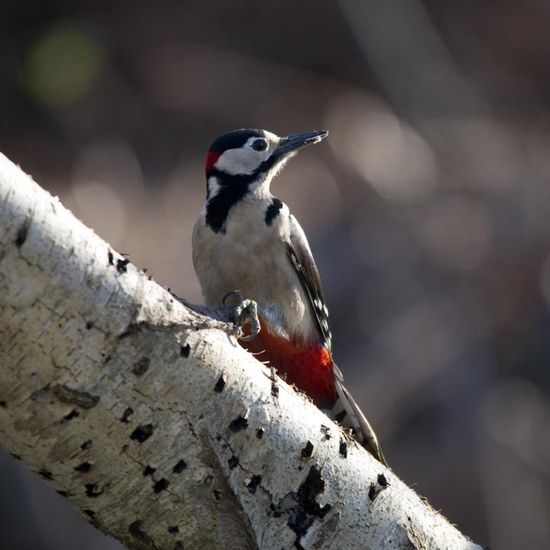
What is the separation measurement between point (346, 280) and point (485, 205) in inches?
50.8

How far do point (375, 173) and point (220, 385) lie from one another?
221 inches

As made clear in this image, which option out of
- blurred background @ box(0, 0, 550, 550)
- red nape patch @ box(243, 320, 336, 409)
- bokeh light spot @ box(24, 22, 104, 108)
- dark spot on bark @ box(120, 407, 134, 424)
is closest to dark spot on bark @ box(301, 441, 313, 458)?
dark spot on bark @ box(120, 407, 134, 424)

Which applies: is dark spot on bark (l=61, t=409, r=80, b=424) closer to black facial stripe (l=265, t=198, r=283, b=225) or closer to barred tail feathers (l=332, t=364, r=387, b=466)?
barred tail feathers (l=332, t=364, r=387, b=466)

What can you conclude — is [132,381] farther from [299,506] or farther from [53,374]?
[299,506]

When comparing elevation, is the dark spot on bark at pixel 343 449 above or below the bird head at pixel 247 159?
below

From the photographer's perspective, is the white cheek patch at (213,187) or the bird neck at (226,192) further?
the white cheek patch at (213,187)

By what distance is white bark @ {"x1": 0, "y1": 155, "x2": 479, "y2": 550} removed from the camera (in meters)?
1.83

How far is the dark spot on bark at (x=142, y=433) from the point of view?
1.97 meters

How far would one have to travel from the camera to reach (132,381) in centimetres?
194

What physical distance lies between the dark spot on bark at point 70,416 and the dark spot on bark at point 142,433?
0.11 meters

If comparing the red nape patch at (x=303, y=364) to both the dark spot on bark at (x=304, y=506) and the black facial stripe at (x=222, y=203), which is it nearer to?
the black facial stripe at (x=222, y=203)

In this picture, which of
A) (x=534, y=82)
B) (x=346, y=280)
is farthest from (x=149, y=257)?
(x=534, y=82)

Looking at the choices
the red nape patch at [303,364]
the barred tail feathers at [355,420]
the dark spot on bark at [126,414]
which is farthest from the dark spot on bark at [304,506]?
the red nape patch at [303,364]

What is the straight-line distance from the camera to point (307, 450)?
2.18 m
